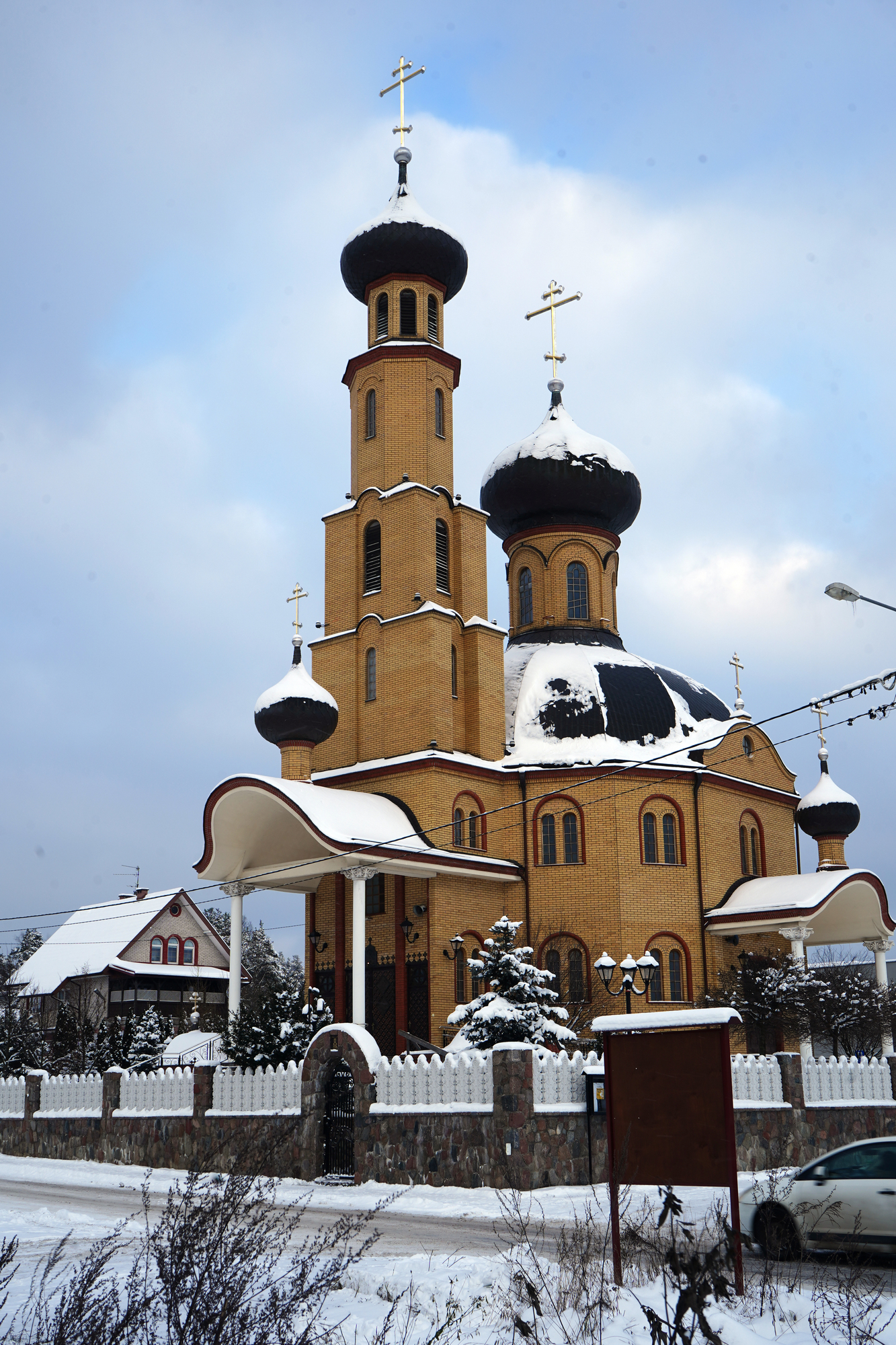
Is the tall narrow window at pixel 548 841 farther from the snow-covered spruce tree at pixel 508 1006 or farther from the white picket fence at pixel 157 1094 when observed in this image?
the white picket fence at pixel 157 1094

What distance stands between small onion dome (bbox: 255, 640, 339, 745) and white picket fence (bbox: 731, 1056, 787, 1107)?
11.8 meters

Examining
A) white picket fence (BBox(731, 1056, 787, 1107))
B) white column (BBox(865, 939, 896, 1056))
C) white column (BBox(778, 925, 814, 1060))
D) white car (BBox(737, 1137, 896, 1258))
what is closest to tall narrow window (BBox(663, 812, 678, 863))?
white column (BBox(778, 925, 814, 1060))

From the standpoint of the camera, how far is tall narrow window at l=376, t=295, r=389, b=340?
31.4 meters

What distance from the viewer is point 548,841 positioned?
29.3 m

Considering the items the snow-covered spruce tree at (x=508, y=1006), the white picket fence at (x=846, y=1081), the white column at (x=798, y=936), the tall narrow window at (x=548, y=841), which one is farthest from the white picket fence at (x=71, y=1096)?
the white column at (x=798, y=936)

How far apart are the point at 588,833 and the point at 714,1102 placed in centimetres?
2086

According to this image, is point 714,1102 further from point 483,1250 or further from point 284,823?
point 284,823

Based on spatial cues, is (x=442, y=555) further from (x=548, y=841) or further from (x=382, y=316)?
(x=548, y=841)

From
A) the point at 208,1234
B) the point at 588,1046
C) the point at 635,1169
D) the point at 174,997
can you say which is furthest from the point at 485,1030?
the point at 174,997

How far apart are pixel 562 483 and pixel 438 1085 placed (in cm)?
2030

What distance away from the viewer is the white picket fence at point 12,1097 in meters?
24.6

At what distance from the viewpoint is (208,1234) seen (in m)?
6.05

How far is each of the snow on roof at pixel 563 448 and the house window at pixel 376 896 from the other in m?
12.3

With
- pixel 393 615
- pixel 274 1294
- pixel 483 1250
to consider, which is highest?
pixel 393 615
